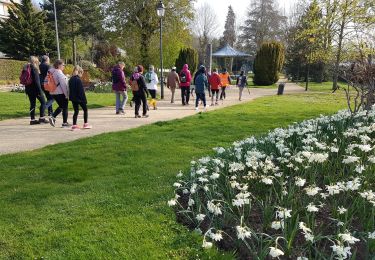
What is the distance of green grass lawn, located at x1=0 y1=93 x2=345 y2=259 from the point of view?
322 cm

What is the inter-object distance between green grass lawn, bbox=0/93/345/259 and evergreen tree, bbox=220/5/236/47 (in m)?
69.3

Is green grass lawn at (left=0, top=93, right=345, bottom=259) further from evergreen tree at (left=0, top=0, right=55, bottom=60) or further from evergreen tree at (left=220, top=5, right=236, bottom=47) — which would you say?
evergreen tree at (left=220, top=5, right=236, bottom=47)

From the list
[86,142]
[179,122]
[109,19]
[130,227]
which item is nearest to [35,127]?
[86,142]

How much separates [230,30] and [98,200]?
273 ft

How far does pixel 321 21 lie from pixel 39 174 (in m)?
31.2

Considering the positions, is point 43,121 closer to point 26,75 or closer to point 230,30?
point 26,75

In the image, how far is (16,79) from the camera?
33781 millimetres

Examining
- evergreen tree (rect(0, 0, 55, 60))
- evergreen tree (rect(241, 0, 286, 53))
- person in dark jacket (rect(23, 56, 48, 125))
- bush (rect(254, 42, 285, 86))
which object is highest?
evergreen tree (rect(241, 0, 286, 53))

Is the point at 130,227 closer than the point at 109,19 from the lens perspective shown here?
Yes

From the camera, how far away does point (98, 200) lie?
168 inches

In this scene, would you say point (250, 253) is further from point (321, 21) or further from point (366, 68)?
point (321, 21)

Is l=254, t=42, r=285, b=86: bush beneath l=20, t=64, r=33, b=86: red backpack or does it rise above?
above

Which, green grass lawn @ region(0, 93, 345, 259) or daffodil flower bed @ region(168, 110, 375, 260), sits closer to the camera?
daffodil flower bed @ region(168, 110, 375, 260)

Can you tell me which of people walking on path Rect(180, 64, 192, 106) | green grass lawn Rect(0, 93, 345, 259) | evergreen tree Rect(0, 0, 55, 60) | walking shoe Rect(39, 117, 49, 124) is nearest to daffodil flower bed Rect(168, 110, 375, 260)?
green grass lawn Rect(0, 93, 345, 259)
